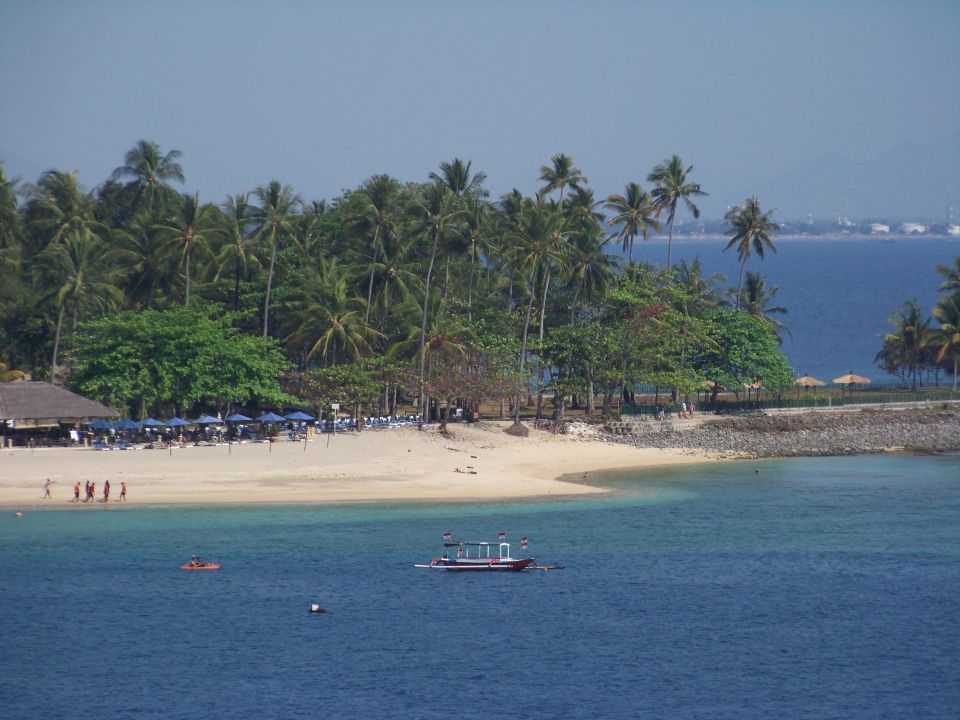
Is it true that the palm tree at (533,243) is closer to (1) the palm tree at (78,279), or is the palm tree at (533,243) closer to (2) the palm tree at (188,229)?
(2) the palm tree at (188,229)

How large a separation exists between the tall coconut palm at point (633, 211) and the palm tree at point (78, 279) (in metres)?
34.2

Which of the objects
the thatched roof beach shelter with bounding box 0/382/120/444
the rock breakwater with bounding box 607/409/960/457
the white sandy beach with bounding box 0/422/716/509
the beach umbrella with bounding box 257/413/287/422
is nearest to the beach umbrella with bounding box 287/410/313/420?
the beach umbrella with bounding box 257/413/287/422

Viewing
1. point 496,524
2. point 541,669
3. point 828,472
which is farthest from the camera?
point 828,472

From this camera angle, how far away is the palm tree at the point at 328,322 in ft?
264

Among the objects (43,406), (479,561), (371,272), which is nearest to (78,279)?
(43,406)

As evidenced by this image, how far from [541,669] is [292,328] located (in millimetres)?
47024

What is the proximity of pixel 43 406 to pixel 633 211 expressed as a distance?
44.0m

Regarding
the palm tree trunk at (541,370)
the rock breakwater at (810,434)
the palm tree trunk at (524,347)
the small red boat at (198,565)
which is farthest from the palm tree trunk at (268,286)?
the small red boat at (198,565)

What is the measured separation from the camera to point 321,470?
68.8 m

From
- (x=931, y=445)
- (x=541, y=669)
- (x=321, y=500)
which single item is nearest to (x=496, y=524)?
(x=321, y=500)

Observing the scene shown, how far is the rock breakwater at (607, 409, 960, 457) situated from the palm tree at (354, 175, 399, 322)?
18.1 meters

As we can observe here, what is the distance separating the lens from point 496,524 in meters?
60.8

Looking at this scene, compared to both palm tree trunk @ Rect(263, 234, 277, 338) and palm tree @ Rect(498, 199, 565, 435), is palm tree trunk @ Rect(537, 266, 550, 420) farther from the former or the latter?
palm tree trunk @ Rect(263, 234, 277, 338)

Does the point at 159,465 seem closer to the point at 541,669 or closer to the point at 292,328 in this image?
the point at 292,328
